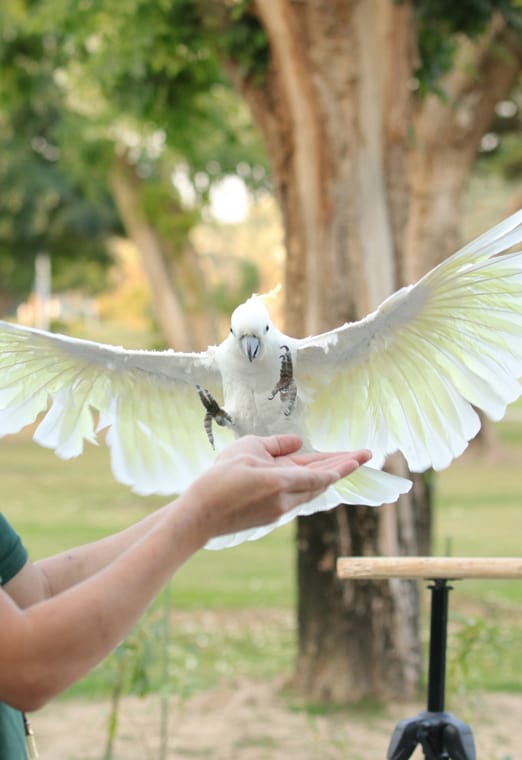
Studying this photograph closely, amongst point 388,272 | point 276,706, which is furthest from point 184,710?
point 388,272

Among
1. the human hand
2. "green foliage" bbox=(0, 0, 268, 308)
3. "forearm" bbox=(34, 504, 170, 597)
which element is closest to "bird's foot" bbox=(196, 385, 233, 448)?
"forearm" bbox=(34, 504, 170, 597)

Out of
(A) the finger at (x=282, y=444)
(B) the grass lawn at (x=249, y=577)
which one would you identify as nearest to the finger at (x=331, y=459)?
(A) the finger at (x=282, y=444)

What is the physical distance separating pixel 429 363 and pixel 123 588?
1.02 metres

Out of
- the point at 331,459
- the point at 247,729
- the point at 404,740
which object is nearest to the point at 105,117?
the point at 247,729

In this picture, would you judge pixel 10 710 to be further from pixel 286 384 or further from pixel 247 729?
→ pixel 247 729

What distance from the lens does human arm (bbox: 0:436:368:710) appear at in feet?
4.06

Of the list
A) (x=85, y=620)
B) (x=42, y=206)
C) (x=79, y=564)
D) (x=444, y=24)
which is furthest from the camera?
(x=42, y=206)

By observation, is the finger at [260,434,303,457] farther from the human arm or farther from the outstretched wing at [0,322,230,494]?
the outstretched wing at [0,322,230,494]

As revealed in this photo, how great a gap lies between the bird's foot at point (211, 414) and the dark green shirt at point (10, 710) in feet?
2.02

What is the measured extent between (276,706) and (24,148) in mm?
15407

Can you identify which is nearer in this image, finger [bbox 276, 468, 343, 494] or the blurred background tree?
finger [bbox 276, 468, 343, 494]

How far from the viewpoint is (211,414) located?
7.24 ft

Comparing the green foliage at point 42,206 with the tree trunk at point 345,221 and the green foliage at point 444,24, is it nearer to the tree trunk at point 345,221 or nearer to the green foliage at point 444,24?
the green foliage at point 444,24

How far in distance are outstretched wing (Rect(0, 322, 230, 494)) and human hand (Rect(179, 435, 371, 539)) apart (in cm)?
81
